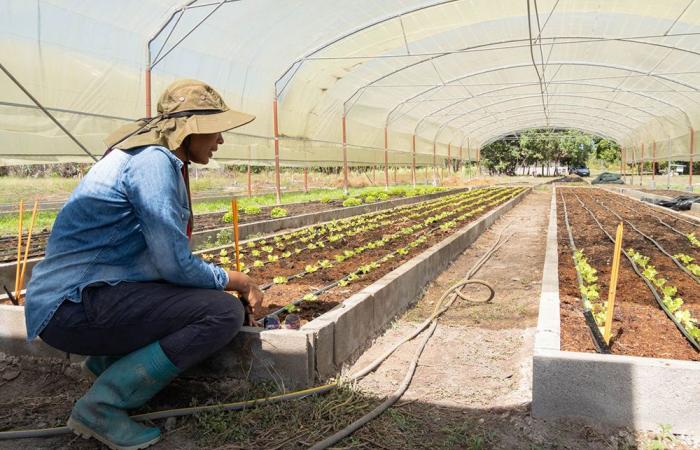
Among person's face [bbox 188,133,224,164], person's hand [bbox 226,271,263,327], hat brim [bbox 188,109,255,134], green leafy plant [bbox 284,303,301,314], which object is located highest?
hat brim [bbox 188,109,255,134]

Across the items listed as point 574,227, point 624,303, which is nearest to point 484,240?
point 574,227

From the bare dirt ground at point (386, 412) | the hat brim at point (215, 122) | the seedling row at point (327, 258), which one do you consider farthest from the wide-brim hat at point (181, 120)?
the seedling row at point (327, 258)

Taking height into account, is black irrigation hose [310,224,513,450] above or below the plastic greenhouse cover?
below

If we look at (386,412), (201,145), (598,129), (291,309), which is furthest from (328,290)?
(598,129)

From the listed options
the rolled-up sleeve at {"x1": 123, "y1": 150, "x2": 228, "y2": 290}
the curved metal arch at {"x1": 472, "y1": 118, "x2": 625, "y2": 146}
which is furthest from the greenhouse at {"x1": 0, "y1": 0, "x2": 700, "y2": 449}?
the curved metal arch at {"x1": 472, "y1": 118, "x2": 625, "y2": 146}

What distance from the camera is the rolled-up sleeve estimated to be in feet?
7.23

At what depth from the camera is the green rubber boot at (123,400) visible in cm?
222

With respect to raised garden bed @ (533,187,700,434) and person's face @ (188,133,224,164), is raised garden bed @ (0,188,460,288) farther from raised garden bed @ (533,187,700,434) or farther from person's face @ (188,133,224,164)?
raised garden bed @ (533,187,700,434)

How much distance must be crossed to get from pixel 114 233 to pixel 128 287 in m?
0.22

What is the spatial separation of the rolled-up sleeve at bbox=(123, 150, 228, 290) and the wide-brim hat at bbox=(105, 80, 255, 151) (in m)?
0.12

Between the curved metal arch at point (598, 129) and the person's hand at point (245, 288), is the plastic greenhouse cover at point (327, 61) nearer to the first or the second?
the person's hand at point (245, 288)

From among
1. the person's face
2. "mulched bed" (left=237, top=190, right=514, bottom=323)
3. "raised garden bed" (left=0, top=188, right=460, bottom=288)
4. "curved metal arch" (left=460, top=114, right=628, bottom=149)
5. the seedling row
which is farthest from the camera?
"curved metal arch" (left=460, top=114, right=628, bottom=149)

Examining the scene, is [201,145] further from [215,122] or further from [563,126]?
[563,126]

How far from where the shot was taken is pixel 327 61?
14312 millimetres
